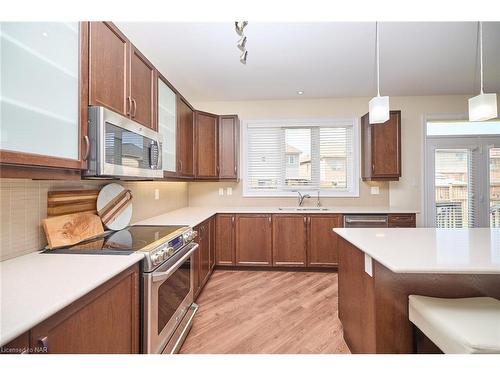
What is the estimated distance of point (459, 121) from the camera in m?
3.92

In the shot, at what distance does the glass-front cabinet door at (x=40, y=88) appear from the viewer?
95 cm

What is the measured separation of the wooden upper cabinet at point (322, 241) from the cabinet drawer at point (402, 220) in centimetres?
71

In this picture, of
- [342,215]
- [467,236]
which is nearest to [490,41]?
[467,236]

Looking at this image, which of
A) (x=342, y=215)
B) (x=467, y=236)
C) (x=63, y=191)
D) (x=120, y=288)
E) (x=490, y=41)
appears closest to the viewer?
(x=120, y=288)

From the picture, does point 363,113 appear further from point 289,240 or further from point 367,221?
point 289,240

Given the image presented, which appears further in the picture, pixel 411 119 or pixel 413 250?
pixel 411 119

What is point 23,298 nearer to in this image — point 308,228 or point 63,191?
point 63,191

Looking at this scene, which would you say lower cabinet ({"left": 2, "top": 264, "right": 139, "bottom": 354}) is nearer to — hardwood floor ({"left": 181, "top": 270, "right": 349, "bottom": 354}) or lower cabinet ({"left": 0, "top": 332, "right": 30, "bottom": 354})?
lower cabinet ({"left": 0, "top": 332, "right": 30, "bottom": 354})

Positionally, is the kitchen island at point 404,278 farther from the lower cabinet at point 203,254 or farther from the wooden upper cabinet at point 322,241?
the wooden upper cabinet at point 322,241

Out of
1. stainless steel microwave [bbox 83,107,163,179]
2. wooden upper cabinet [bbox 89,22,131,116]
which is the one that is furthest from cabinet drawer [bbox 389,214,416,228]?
wooden upper cabinet [bbox 89,22,131,116]

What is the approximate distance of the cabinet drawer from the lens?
338 centimetres

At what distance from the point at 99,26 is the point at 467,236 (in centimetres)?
260

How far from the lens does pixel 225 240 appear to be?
11.7 feet

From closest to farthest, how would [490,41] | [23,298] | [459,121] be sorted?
[23,298]
[490,41]
[459,121]
